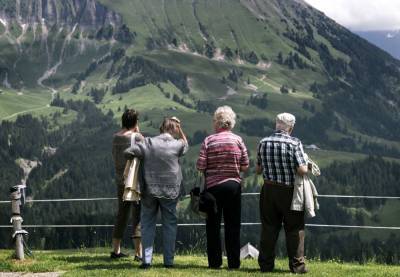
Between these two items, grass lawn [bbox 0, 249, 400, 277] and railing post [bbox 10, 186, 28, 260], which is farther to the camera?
railing post [bbox 10, 186, 28, 260]

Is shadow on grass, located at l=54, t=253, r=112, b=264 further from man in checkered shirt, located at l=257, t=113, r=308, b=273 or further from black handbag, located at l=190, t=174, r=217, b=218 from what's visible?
man in checkered shirt, located at l=257, t=113, r=308, b=273

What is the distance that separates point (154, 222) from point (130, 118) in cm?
263

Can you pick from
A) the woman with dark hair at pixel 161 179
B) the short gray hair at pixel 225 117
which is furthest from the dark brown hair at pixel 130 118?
the short gray hair at pixel 225 117

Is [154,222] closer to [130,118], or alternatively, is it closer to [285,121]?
[130,118]

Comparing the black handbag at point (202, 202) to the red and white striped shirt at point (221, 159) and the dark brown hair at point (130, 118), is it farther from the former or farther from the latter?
the dark brown hair at point (130, 118)

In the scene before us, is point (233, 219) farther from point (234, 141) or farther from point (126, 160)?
point (126, 160)

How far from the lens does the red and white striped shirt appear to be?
14.3m

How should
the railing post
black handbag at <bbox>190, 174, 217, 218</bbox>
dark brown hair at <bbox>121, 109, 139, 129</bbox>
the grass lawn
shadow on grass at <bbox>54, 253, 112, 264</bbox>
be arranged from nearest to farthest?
the grass lawn < black handbag at <bbox>190, 174, 217, 218</bbox> < dark brown hair at <bbox>121, 109, 139, 129</bbox> < the railing post < shadow on grass at <bbox>54, 253, 112, 264</bbox>

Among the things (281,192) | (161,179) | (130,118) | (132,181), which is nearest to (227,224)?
(281,192)

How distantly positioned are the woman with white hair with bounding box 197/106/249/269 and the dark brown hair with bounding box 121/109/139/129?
1.96 meters

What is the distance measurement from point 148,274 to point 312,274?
3680 millimetres

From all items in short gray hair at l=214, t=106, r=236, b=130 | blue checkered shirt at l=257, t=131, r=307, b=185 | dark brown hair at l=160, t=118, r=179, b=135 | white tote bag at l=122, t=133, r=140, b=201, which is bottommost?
white tote bag at l=122, t=133, r=140, b=201

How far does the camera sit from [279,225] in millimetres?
14430

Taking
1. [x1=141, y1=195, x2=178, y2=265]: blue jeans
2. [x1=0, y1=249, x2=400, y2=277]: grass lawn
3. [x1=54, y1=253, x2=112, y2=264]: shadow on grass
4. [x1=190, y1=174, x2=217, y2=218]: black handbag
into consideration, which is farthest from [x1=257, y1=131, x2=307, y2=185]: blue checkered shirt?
[x1=54, y1=253, x2=112, y2=264]: shadow on grass
